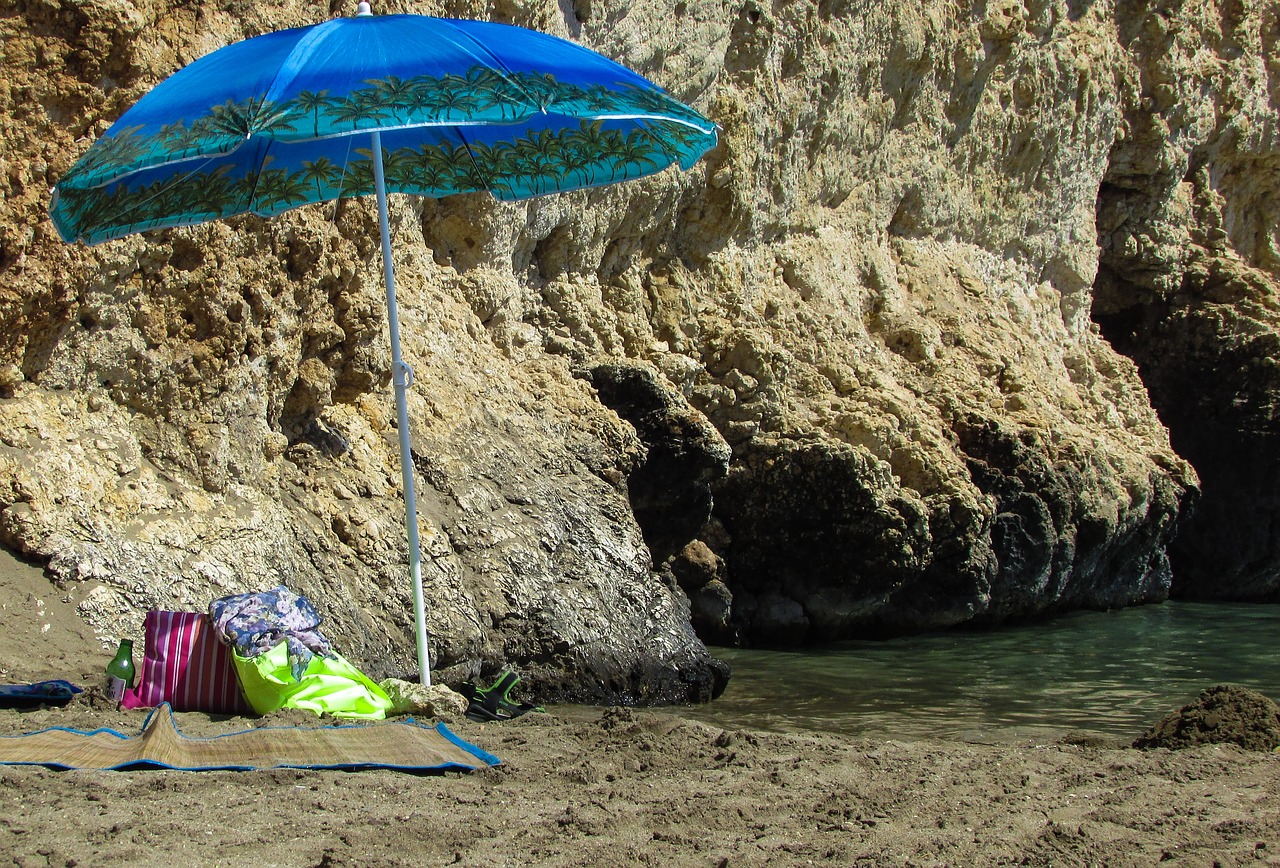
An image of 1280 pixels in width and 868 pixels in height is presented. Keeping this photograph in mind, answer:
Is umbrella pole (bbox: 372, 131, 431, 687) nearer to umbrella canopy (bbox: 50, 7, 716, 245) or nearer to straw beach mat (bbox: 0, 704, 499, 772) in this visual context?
umbrella canopy (bbox: 50, 7, 716, 245)

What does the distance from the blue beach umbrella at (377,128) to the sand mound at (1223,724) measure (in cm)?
313

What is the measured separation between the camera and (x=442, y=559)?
7.37 metres

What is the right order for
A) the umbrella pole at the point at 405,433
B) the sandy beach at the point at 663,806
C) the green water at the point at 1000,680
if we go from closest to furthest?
the sandy beach at the point at 663,806
the umbrella pole at the point at 405,433
the green water at the point at 1000,680

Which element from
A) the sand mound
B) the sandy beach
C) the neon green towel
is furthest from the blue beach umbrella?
the sand mound

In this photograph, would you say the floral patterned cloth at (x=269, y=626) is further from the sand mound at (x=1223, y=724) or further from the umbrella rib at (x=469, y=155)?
the sand mound at (x=1223, y=724)

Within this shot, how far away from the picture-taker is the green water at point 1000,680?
734cm

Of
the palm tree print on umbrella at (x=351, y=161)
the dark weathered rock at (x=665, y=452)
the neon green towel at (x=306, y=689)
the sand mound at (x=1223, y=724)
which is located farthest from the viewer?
the dark weathered rock at (x=665, y=452)

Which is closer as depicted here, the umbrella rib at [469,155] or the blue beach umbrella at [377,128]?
the blue beach umbrella at [377,128]

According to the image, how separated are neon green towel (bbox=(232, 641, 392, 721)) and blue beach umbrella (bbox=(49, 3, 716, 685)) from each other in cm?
43

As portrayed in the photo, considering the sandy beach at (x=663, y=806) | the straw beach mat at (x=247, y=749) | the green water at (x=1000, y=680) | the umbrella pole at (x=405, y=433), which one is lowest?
the green water at (x=1000, y=680)

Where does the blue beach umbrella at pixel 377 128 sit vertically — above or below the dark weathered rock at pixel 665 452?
above

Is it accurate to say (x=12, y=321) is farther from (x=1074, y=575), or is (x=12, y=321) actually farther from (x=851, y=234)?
(x=1074, y=575)

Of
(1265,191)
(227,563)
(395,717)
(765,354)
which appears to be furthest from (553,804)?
(1265,191)

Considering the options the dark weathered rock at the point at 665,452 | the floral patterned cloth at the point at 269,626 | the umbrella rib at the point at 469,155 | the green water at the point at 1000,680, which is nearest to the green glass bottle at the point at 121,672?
the floral patterned cloth at the point at 269,626
